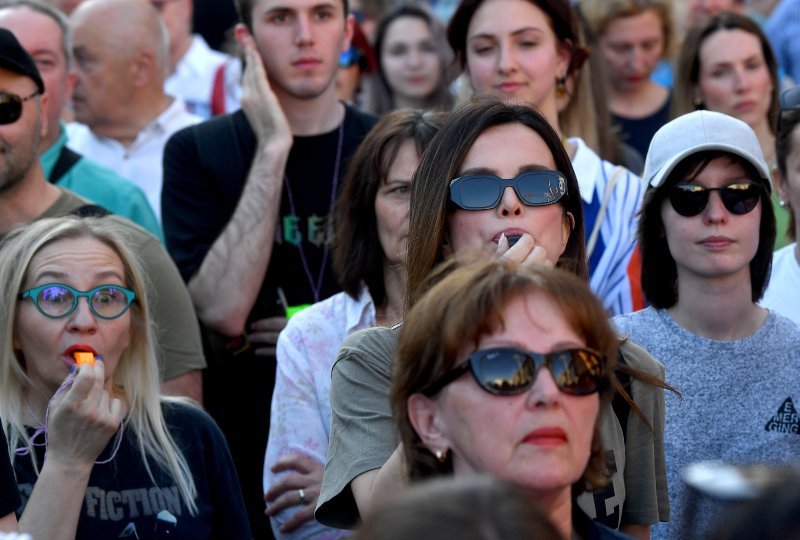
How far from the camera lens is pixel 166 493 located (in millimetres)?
3744

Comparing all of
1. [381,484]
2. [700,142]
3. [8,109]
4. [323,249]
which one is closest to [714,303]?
[700,142]

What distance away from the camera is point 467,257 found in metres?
A: 2.80

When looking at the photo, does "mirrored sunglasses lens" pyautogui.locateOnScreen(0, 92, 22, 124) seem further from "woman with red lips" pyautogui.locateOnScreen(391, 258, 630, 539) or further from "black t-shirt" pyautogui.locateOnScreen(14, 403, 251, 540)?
"woman with red lips" pyautogui.locateOnScreen(391, 258, 630, 539)

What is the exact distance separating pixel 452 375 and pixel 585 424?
28cm

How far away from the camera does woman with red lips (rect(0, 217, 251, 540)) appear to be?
11.7 feet

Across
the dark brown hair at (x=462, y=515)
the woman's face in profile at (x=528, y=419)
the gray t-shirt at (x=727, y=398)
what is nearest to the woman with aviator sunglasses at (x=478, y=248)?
the woman's face in profile at (x=528, y=419)

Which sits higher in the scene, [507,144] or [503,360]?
[507,144]

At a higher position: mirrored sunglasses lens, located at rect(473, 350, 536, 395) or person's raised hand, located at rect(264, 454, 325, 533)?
mirrored sunglasses lens, located at rect(473, 350, 536, 395)

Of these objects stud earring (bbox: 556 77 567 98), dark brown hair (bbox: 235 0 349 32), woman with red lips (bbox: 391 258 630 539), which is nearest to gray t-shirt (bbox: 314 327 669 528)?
woman with red lips (bbox: 391 258 630 539)

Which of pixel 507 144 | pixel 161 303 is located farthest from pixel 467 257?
pixel 161 303

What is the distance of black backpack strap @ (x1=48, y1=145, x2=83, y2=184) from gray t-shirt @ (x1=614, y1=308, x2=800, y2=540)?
2.72m

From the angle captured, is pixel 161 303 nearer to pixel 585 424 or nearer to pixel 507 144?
pixel 507 144

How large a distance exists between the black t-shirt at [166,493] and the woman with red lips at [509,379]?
1239mm

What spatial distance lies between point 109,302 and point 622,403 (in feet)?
5.49
